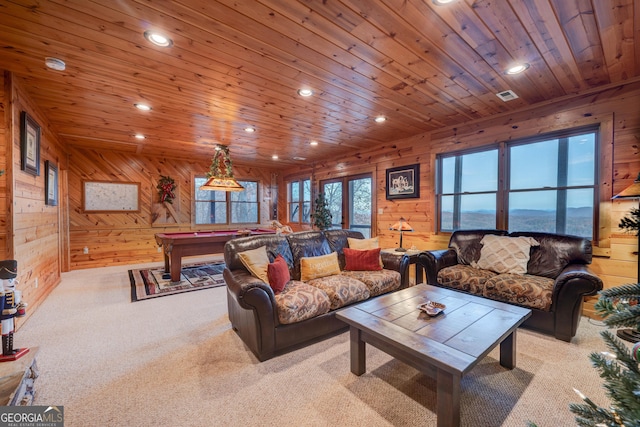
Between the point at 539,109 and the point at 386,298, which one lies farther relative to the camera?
the point at 539,109

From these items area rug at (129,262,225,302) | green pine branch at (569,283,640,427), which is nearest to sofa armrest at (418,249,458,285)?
green pine branch at (569,283,640,427)

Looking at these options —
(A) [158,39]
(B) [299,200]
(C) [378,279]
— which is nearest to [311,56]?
(A) [158,39]

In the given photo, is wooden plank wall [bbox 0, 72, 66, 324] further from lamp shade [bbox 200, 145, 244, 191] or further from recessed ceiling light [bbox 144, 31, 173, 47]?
lamp shade [bbox 200, 145, 244, 191]

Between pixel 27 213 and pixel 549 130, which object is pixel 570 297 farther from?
pixel 27 213

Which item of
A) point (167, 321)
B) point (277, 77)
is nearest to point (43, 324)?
point (167, 321)

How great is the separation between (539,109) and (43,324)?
622cm

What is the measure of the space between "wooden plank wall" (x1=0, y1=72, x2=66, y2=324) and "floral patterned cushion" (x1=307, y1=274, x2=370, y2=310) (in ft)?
9.95

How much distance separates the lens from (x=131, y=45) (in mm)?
2113

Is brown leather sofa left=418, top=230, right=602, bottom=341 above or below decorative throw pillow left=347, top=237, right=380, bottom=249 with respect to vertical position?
below

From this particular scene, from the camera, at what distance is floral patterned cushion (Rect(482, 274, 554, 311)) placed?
254cm

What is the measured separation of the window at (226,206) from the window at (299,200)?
3.26ft

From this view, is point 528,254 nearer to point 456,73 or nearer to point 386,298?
point 386,298

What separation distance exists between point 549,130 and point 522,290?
2.05 metres

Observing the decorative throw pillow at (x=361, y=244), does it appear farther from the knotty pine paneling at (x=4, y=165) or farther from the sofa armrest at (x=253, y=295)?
the knotty pine paneling at (x=4, y=165)
